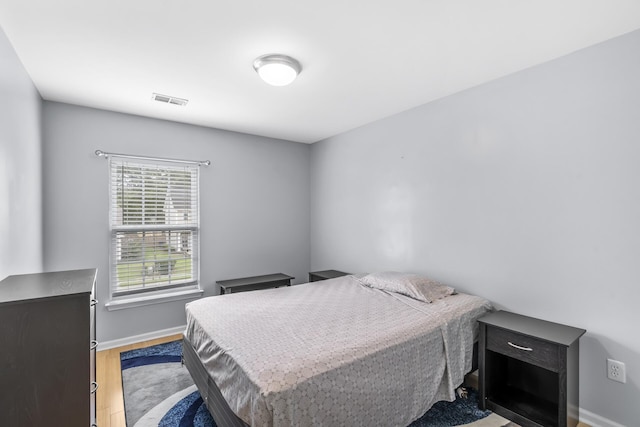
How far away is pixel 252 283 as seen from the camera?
148 inches

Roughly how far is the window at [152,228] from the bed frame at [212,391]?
135 centimetres

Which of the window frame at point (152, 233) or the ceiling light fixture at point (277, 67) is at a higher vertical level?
the ceiling light fixture at point (277, 67)

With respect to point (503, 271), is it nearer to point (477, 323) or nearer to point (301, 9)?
point (477, 323)

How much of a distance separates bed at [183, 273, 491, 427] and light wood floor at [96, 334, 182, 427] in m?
0.54

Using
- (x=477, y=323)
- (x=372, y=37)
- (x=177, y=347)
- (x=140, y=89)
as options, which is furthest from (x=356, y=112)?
(x=177, y=347)

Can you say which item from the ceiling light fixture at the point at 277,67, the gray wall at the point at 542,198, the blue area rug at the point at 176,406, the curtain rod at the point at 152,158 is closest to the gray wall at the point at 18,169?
the curtain rod at the point at 152,158

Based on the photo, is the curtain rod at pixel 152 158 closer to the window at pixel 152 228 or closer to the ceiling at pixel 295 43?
the window at pixel 152 228

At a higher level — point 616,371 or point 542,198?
point 542,198

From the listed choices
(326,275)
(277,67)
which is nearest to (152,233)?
(326,275)

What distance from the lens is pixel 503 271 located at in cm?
249

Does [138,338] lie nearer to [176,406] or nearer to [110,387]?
[110,387]

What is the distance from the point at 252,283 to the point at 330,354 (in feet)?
7.44

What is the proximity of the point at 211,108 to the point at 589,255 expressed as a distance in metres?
3.38

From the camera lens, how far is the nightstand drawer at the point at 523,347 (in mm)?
1891
